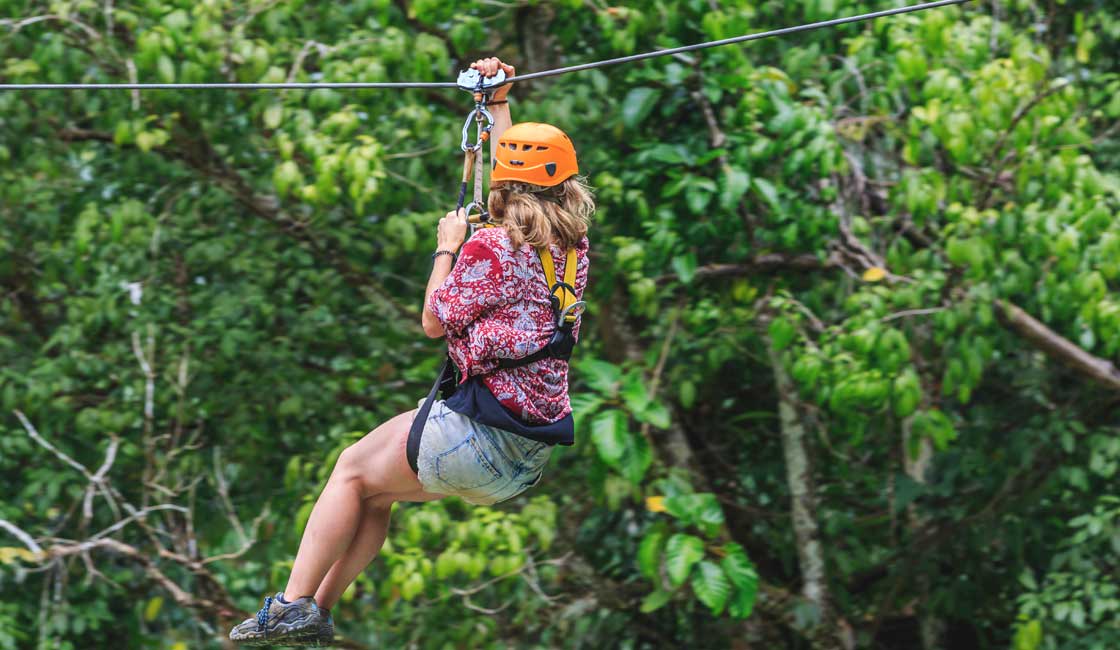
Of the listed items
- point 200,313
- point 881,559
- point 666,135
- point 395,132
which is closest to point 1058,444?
point 881,559

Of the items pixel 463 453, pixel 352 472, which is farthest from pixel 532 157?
pixel 352 472

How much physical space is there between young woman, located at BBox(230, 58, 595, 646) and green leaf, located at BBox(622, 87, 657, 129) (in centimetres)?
195

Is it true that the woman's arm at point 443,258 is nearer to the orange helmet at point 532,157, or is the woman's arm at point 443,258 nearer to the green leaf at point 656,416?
the orange helmet at point 532,157

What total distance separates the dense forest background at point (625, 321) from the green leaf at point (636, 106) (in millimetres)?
19

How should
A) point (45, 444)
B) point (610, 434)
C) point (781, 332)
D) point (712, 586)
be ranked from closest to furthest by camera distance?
point (610, 434), point (712, 586), point (781, 332), point (45, 444)

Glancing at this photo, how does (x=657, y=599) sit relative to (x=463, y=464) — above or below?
below

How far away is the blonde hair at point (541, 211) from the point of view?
9.70 ft

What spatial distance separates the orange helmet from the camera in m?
3.01

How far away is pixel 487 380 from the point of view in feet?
9.95

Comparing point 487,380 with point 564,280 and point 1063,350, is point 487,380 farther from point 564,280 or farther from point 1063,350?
point 1063,350

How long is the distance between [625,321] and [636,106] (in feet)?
3.56

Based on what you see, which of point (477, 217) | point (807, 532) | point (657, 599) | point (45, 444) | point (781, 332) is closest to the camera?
point (477, 217)

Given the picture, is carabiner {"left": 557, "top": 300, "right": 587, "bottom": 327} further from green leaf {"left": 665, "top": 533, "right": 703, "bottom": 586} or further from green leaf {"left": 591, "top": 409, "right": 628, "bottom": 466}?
green leaf {"left": 665, "top": 533, "right": 703, "bottom": 586}

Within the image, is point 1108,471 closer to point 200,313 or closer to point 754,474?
point 754,474
